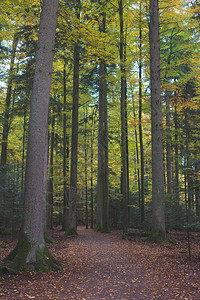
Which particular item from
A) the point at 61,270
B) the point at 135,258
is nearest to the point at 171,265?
the point at 135,258

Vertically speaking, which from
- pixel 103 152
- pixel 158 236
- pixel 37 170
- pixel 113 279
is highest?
pixel 103 152

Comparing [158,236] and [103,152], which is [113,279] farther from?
[103,152]

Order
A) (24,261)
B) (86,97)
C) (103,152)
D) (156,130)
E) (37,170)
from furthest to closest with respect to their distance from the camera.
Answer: (86,97) → (103,152) → (156,130) → (37,170) → (24,261)

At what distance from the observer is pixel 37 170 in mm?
5285

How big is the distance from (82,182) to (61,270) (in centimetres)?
1613

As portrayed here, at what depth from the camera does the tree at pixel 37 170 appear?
498 centimetres

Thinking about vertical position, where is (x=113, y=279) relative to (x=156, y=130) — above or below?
below

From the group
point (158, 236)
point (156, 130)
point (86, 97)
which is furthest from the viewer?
point (86, 97)

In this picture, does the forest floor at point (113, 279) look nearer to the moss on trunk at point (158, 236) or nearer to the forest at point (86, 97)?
the forest at point (86, 97)

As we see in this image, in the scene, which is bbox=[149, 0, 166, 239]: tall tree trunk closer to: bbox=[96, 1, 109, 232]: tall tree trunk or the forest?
the forest

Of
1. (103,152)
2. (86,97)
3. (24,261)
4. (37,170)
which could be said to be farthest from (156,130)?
(24,261)

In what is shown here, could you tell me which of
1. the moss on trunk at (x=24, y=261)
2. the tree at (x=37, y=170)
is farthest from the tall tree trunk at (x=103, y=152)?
the moss on trunk at (x=24, y=261)

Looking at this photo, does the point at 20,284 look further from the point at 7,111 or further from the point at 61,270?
the point at 7,111

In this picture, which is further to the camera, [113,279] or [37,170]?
[37,170]
